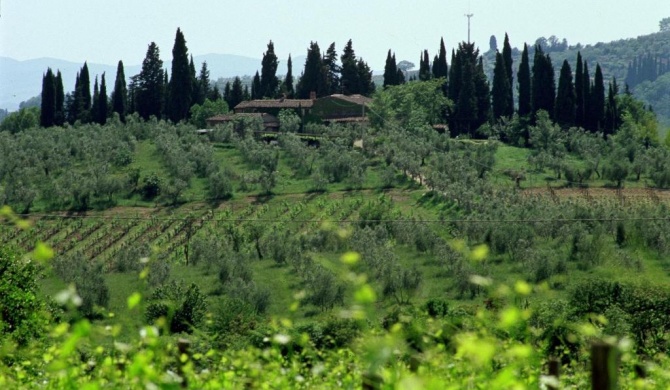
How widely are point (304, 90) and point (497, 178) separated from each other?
1145 inches

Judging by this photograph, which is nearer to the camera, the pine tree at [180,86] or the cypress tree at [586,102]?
the cypress tree at [586,102]

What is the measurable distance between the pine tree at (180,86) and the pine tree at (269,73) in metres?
9.12

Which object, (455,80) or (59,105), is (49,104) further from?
(455,80)

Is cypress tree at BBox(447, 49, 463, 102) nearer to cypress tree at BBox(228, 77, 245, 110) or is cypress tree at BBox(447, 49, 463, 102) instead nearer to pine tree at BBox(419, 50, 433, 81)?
pine tree at BBox(419, 50, 433, 81)

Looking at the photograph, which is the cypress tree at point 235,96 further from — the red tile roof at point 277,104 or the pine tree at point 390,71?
the pine tree at point 390,71

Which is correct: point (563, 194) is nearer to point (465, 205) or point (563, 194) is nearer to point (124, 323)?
point (465, 205)

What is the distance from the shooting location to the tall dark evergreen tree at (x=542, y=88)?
62969mm

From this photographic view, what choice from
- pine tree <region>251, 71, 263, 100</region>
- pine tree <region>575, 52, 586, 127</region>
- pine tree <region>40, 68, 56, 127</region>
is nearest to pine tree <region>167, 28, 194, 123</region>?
pine tree <region>40, 68, 56, 127</region>

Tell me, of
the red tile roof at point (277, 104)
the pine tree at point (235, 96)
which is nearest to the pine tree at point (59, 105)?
the pine tree at point (235, 96)

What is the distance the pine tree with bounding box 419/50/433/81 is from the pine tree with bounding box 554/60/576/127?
1194 cm

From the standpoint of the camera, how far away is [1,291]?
20672mm

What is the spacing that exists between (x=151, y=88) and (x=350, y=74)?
15.9 m

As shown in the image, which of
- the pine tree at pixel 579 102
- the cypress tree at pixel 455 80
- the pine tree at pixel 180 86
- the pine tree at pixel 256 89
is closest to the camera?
the pine tree at pixel 579 102

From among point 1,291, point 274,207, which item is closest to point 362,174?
point 274,207
